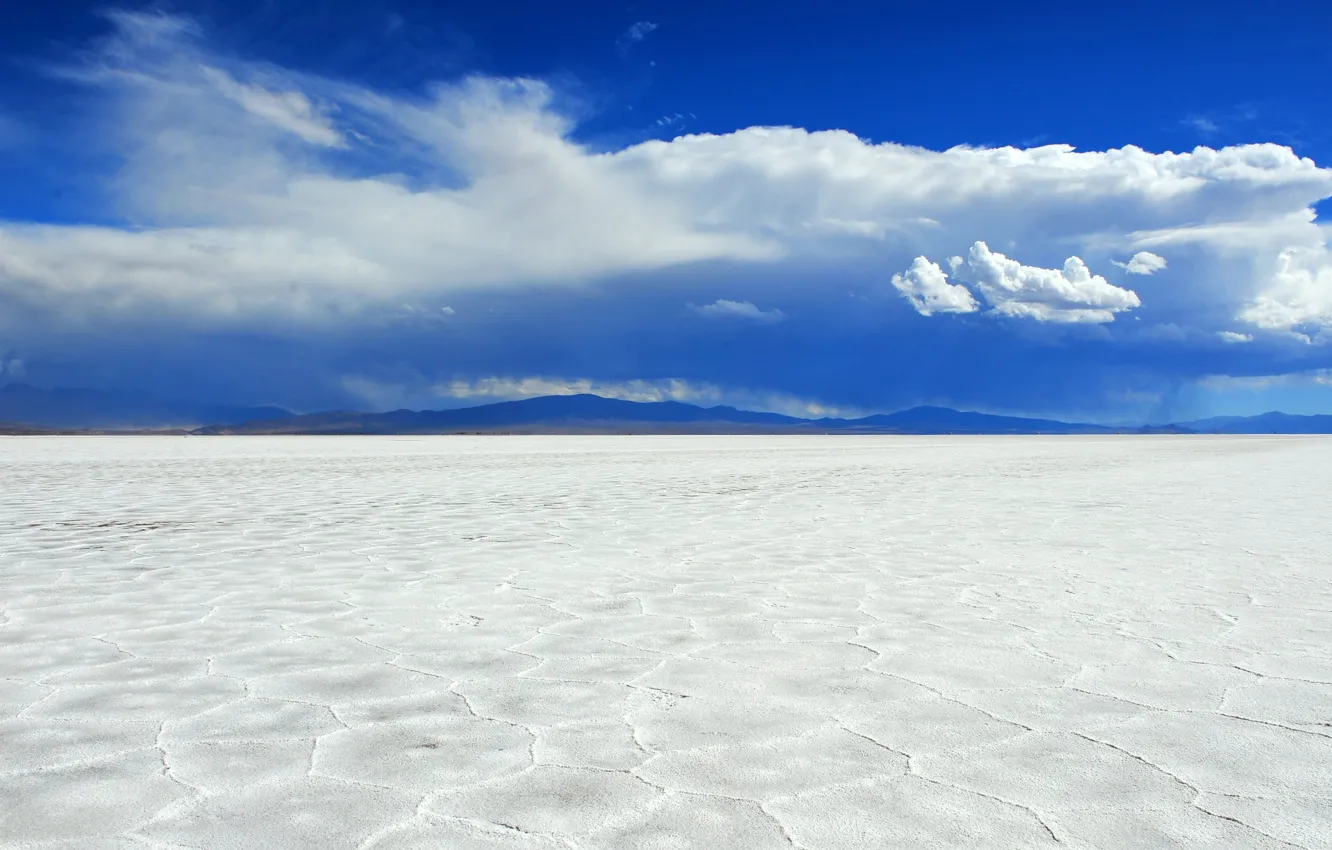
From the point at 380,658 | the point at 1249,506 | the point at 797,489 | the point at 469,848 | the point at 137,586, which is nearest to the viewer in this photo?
the point at 469,848

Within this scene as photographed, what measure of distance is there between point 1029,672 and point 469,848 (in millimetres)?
1949

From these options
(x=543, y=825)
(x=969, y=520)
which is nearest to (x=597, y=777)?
(x=543, y=825)

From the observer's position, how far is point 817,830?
6.07ft

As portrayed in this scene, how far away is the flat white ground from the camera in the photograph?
192 cm

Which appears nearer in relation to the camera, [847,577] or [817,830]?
[817,830]

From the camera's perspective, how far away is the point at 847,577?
4883 mm

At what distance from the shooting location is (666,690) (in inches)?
111

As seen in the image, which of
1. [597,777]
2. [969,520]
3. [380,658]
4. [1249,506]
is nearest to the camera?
[597,777]

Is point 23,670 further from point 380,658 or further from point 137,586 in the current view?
point 137,586

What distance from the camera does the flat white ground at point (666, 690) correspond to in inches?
75.7

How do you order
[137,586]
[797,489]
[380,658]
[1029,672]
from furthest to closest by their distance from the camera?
[797,489] < [137,586] < [380,658] < [1029,672]

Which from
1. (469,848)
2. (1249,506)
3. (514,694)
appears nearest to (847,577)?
(514,694)

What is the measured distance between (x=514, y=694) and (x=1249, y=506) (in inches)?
333

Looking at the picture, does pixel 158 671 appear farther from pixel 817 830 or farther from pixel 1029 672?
pixel 1029 672
